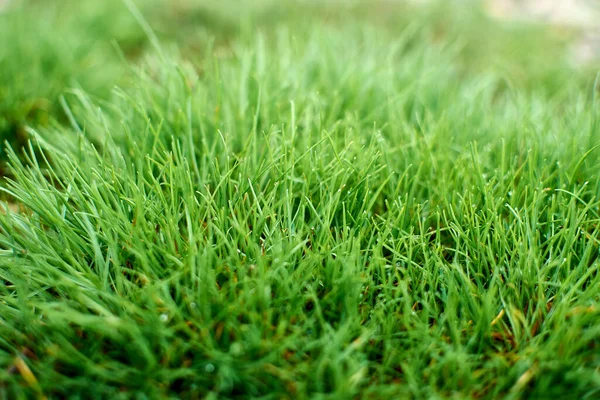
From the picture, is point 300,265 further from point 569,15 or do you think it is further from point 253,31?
point 569,15

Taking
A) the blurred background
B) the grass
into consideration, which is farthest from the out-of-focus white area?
the grass

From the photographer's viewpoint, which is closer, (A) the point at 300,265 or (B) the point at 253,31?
(A) the point at 300,265

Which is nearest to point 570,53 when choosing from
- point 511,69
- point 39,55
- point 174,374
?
point 511,69

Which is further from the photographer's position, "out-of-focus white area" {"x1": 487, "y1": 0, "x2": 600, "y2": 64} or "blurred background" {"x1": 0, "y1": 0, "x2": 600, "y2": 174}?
"out-of-focus white area" {"x1": 487, "y1": 0, "x2": 600, "y2": 64}

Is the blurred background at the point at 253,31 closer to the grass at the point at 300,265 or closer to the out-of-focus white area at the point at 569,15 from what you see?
the out-of-focus white area at the point at 569,15

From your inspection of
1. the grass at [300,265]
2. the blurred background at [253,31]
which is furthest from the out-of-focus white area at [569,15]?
the grass at [300,265]

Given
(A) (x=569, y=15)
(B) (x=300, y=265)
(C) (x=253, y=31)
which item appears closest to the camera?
(B) (x=300, y=265)

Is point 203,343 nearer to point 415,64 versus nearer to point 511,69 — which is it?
point 415,64

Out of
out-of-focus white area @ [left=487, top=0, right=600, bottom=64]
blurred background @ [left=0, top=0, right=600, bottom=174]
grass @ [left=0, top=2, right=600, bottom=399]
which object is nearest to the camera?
grass @ [left=0, top=2, right=600, bottom=399]

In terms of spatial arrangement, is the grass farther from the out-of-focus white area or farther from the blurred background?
the out-of-focus white area

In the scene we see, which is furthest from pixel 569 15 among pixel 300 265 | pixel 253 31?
pixel 300 265
